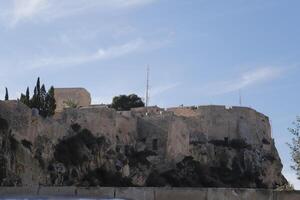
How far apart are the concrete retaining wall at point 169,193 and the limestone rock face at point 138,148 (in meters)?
21.4

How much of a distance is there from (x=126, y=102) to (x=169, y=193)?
60788 mm

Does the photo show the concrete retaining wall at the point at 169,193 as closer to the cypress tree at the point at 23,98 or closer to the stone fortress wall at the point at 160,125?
the stone fortress wall at the point at 160,125

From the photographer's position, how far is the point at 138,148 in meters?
51.0

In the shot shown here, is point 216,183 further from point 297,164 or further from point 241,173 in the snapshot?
point 297,164

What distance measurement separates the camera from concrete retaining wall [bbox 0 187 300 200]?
745cm

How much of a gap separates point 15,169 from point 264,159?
38.1 m

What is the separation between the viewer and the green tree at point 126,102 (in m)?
67.3

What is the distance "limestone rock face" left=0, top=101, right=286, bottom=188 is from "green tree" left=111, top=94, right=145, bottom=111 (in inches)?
220

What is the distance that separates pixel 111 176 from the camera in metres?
42.5

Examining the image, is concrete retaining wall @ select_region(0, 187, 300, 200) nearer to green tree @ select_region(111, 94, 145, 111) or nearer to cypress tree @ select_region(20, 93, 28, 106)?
cypress tree @ select_region(20, 93, 28, 106)

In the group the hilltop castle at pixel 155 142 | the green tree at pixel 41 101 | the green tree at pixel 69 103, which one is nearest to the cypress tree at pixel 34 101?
the green tree at pixel 41 101

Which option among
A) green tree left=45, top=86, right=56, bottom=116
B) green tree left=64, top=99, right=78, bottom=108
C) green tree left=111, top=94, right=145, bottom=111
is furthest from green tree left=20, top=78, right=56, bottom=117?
green tree left=111, top=94, right=145, bottom=111

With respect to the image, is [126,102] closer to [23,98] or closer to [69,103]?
[69,103]

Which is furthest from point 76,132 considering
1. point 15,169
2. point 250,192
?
point 250,192
